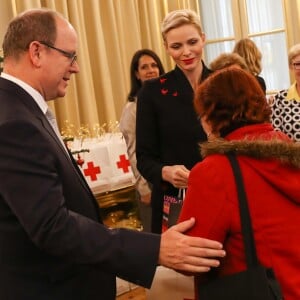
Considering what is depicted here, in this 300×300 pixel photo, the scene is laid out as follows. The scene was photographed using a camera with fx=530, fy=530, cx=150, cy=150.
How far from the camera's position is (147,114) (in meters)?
2.39

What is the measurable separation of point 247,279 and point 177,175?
76cm

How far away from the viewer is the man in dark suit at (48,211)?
1.35 m

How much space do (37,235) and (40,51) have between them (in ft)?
1.72

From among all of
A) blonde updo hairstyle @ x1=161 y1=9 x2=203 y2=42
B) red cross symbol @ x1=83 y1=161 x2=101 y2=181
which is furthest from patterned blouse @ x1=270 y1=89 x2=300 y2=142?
red cross symbol @ x1=83 y1=161 x2=101 y2=181

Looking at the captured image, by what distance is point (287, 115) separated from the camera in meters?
3.27

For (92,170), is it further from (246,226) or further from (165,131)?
(246,226)

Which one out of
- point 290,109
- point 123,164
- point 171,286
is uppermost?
point 290,109

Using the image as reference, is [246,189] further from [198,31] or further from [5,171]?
[198,31]

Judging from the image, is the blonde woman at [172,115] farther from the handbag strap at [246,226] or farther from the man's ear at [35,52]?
the man's ear at [35,52]

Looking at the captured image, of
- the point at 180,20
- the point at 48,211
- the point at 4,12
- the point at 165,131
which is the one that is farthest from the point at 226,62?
the point at 4,12

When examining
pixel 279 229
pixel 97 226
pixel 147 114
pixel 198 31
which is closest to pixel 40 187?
pixel 97 226

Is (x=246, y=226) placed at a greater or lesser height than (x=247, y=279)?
greater

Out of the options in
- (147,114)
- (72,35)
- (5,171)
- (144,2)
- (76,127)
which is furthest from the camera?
(144,2)

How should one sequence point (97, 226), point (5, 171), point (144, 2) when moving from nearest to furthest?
point (5, 171) < point (97, 226) < point (144, 2)
